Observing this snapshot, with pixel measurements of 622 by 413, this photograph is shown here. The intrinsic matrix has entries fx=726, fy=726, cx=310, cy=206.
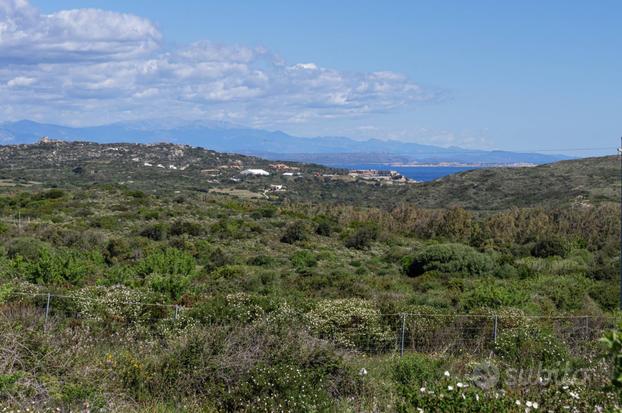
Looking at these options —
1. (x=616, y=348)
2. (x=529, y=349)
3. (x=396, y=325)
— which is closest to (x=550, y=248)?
(x=396, y=325)

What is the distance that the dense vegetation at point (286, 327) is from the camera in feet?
23.7

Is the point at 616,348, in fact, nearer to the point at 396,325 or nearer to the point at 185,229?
the point at 396,325

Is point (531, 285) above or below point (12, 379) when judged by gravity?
below

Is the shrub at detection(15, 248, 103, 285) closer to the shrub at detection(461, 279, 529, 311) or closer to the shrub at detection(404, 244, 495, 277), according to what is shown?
the shrub at detection(461, 279, 529, 311)

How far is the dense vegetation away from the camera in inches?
285

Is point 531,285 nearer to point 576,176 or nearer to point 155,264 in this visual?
point 155,264

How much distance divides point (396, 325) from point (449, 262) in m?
14.7

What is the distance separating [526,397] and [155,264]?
1630 cm

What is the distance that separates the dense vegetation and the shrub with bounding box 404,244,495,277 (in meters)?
0.07

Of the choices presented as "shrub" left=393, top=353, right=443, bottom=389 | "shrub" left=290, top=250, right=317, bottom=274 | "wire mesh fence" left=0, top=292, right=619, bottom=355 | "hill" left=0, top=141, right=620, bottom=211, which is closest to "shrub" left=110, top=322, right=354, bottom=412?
"shrub" left=393, top=353, right=443, bottom=389

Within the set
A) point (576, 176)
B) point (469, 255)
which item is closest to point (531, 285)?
point (469, 255)

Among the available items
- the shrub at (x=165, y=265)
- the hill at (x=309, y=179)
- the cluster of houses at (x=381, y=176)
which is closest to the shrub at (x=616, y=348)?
the shrub at (x=165, y=265)

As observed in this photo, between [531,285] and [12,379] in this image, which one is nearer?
[12,379]

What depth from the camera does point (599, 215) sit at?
128 ft
